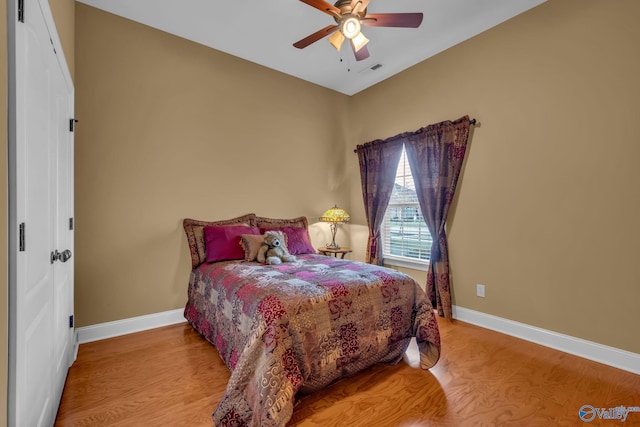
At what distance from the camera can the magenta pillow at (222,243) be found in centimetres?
304

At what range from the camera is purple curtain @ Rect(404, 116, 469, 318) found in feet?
10.4

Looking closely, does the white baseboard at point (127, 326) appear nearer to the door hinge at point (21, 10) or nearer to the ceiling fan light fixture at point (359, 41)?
the door hinge at point (21, 10)

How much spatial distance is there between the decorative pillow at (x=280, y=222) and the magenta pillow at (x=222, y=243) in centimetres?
47

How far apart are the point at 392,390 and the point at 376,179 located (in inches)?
108

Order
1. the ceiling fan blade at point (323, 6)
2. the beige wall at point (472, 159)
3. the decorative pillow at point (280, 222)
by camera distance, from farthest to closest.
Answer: the decorative pillow at point (280, 222), the beige wall at point (472, 159), the ceiling fan blade at point (323, 6)

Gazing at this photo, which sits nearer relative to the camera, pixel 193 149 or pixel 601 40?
pixel 601 40

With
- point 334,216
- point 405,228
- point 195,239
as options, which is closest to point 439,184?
point 405,228

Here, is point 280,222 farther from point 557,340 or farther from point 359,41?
point 557,340

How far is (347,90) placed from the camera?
14.9ft

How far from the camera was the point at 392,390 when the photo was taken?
1.92m

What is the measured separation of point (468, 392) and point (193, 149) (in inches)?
129

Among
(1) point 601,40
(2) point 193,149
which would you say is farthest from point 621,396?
(2) point 193,149

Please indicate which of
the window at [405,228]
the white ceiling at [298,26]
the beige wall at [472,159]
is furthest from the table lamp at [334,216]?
the white ceiling at [298,26]

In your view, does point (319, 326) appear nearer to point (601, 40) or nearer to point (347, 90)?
point (601, 40)
